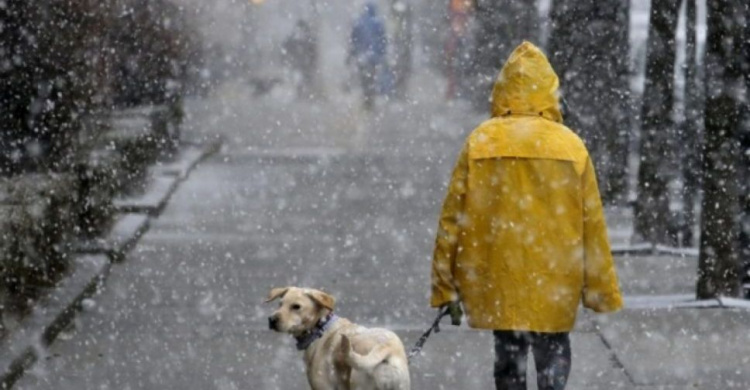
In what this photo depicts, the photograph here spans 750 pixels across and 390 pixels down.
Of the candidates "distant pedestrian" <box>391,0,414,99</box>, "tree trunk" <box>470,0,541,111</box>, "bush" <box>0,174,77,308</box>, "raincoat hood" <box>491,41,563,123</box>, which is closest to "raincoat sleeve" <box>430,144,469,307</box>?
"raincoat hood" <box>491,41,563,123</box>

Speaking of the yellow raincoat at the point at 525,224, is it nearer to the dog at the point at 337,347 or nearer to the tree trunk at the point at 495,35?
the dog at the point at 337,347

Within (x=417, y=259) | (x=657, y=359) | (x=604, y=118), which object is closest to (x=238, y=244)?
(x=417, y=259)

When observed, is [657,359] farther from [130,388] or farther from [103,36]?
[103,36]

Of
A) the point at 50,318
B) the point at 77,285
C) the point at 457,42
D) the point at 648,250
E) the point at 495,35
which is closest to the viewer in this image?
the point at 50,318

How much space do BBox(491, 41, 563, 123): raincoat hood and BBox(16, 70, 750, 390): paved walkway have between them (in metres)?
2.09

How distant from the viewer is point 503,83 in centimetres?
627

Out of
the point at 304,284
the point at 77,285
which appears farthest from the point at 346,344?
the point at 304,284

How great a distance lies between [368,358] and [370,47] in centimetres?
2321

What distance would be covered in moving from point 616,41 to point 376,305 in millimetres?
4733

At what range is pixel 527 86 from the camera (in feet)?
20.4

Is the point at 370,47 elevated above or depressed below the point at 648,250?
below

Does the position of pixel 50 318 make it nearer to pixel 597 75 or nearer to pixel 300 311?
pixel 300 311

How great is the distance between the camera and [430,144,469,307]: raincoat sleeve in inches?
243

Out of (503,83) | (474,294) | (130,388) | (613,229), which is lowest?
(613,229)
